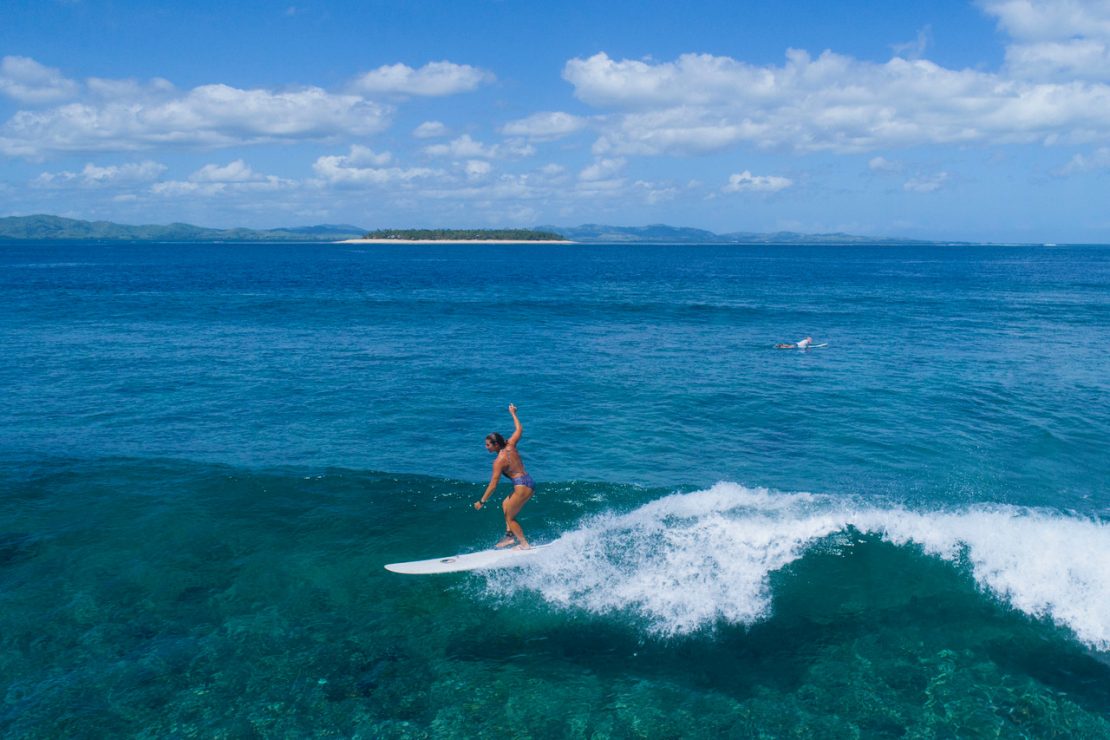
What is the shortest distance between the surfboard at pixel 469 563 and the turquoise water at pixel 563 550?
0.49 m

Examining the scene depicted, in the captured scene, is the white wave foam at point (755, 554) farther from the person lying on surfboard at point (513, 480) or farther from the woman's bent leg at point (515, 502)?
the woman's bent leg at point (515, 502)

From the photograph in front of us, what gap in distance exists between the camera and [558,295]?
92562mm

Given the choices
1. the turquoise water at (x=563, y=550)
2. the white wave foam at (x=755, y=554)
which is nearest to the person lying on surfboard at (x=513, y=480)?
the white wave foam at (x=755, y=554)

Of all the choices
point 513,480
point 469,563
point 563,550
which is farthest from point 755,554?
point 469,563

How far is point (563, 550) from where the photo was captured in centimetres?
1856

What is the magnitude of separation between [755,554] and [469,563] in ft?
24.8

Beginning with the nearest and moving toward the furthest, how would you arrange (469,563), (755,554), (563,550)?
(469,563), (563,550), (755,554)

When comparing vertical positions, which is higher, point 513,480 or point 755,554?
point 513,480

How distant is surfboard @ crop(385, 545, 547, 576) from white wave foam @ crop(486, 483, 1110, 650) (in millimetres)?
258

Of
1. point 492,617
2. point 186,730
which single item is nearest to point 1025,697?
point 492,617

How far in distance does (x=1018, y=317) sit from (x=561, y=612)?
226 ft

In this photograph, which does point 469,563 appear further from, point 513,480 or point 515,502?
point 513,480

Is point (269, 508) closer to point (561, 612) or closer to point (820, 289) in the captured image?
point (561, 612)

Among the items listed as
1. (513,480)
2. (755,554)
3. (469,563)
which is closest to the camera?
(513,480)
